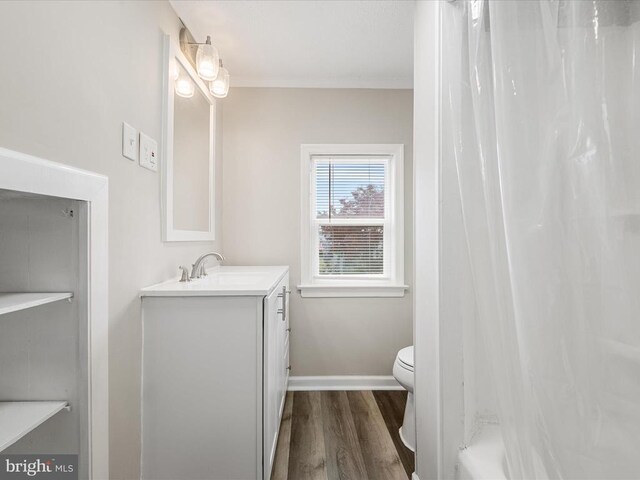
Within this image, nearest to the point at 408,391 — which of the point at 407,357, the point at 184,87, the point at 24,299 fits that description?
the point at 407,357

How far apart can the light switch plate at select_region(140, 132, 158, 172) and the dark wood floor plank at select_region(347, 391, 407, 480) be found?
1.79 meters

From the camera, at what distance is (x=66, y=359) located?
37.3 inches

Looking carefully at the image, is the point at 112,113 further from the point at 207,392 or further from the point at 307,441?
the point at 307,441

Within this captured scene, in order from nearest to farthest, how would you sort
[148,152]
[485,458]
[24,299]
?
[24,299] < [485,458] < [148,152]

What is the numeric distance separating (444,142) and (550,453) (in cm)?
90

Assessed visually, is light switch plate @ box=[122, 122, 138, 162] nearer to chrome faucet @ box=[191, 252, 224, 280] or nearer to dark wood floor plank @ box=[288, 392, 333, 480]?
chrome faucet @ box=[191, 252, 224, 280]

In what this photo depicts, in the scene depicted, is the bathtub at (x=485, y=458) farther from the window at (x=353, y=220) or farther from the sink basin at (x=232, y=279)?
the window at (x=353, y=220)

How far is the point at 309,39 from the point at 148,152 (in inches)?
49.6

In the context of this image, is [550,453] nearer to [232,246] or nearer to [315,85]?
[232,246]

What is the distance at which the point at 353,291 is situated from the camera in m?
2.51

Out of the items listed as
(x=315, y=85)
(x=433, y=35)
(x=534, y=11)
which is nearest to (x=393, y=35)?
(x=315, y=85)

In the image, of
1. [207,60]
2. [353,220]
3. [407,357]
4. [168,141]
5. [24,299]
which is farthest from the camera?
[353,220]

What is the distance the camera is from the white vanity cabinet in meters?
1.28

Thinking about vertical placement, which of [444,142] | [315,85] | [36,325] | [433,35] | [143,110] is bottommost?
[36,325]
